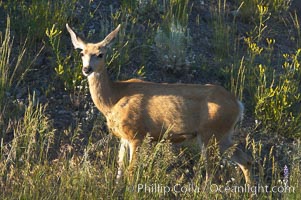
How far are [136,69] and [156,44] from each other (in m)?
0.44

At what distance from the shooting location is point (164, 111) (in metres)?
9.12

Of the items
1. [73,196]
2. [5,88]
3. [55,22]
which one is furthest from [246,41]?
[73,196]

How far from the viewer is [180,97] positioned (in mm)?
9102

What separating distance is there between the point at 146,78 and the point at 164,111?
1.77m

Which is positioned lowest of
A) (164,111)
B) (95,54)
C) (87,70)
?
(164,111)

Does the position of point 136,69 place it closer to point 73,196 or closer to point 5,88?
point 5,88

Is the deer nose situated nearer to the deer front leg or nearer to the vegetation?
the vegetation

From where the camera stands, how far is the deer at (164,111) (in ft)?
29.4

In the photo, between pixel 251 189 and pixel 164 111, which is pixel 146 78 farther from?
pixel 251 189

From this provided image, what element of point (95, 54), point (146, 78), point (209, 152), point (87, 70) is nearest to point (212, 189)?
point (209, 152)

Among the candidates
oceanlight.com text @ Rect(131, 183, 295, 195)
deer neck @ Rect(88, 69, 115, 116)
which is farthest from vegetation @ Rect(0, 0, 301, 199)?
deer neck @ Rect(88, 69, 115, 116)

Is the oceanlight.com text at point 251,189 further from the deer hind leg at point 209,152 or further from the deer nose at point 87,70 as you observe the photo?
the deer nose at point 87,70

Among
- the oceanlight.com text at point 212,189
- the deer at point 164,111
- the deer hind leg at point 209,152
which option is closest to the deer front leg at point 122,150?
the deer at point 164,111

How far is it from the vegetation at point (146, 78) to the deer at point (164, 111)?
21 cm
